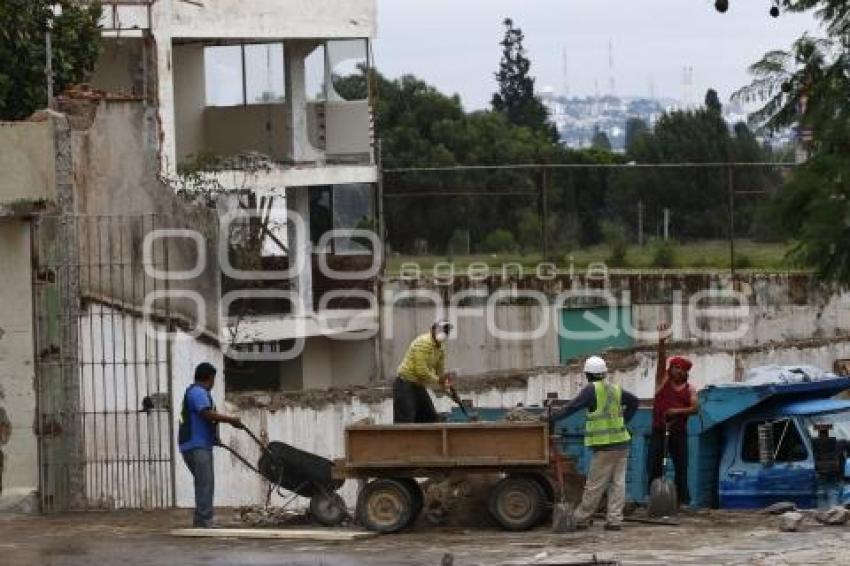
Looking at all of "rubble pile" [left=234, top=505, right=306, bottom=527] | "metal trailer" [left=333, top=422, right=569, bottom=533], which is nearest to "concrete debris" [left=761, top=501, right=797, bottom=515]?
"metal trailer" [left=333, top=422, right=569, bottom=533]

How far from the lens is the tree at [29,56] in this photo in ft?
86.5

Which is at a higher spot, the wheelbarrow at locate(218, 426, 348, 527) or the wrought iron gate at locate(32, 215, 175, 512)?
the wrought iron gate at locate(32, 215, 175, 512)

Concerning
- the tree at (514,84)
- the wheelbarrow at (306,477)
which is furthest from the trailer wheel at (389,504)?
the tree at (514,84)

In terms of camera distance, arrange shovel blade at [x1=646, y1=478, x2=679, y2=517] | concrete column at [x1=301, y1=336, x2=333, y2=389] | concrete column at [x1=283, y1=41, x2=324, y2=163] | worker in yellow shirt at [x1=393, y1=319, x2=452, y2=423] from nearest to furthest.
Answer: shovel blade at [x1=646, y1=478, x2=679, y2=517], worker in yellow shirt at [x1=393, y1=319, x2=452, y2=423], concrete column at [x1=283, y1=41, x2=324, y2=163], concrete column at [x1=301, y1=336, x2=333, y2=389]

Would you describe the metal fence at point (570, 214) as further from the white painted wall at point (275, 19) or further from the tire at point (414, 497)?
the tire at point (414, 497)

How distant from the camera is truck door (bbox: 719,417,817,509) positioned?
2011 centimetres

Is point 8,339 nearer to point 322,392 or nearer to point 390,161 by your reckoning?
point 322,392

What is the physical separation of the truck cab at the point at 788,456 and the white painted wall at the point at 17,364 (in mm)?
7235

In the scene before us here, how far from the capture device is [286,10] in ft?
118

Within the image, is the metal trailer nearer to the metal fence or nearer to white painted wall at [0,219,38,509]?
white painted wall at [0,219,38,509]

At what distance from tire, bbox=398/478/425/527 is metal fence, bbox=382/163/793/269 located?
22.7 metres

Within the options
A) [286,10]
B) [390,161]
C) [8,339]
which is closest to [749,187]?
[286,10]

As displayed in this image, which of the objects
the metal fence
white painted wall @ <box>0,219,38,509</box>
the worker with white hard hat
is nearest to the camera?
the worker with white hard hat

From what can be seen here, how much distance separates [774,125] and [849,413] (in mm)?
7450
